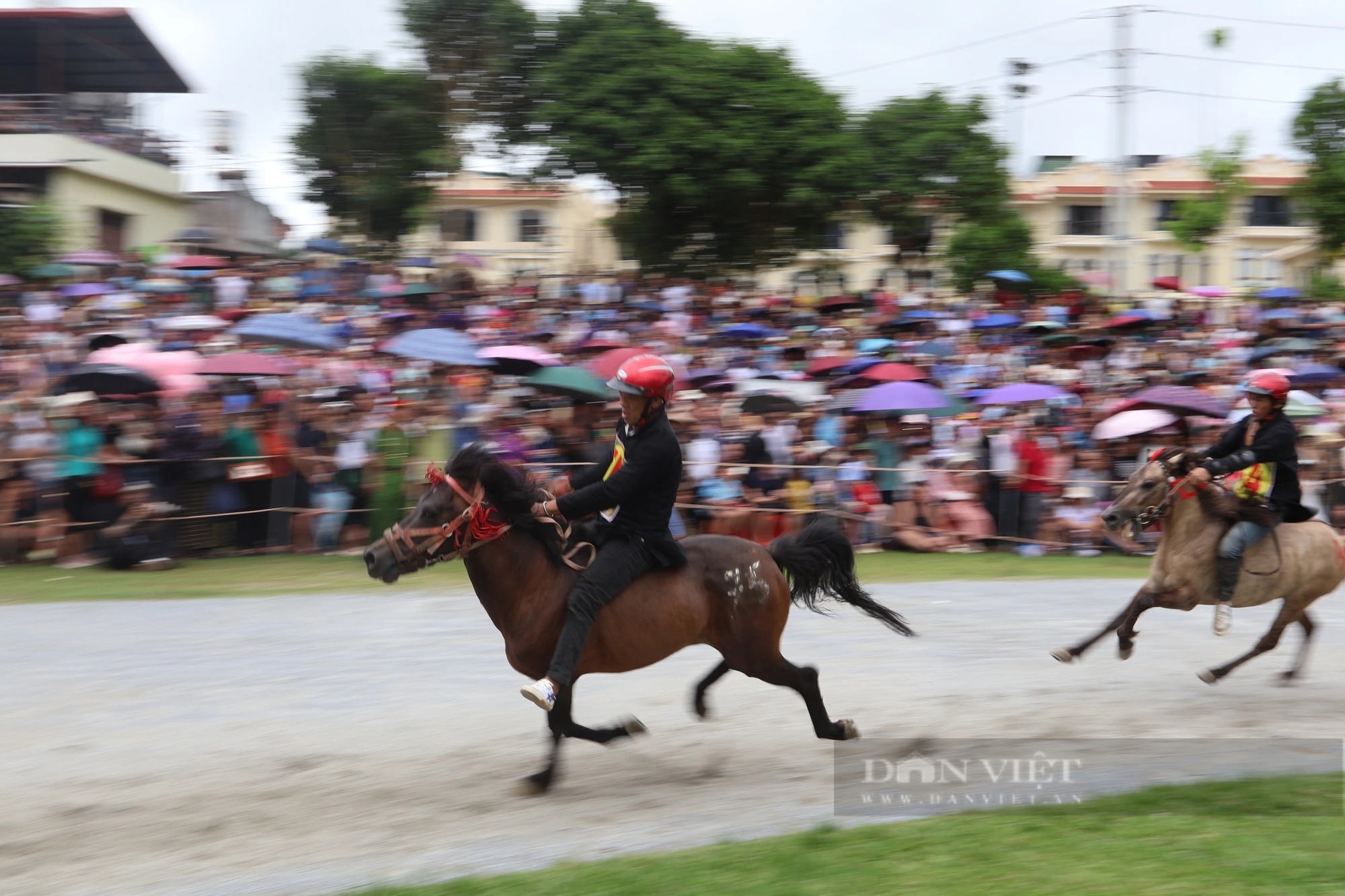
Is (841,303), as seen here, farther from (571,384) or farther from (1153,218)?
(1153,218)

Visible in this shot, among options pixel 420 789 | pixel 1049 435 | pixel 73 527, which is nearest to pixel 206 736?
pixel 420 789

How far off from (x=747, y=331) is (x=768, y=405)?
5270 mm

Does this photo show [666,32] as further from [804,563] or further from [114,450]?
[804,563]

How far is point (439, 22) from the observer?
34000mm

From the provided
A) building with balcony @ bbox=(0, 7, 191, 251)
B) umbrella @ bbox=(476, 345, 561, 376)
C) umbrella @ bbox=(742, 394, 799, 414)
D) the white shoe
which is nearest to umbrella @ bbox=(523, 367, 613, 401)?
umbrella @ bbox=(476, 345, 561, 376)

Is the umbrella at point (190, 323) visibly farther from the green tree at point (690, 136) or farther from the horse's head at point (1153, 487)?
the green tree at point (690, 136)

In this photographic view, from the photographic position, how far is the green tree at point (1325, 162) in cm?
3438

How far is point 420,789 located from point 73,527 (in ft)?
28.1

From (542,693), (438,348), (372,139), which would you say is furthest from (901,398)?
(372,139)

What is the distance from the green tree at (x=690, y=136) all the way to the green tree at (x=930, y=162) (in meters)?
1.52

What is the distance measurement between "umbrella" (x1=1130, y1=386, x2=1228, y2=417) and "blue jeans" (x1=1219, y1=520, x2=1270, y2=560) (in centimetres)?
623

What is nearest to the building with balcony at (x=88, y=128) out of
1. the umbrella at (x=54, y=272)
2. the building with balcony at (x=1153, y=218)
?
the umbrella at (x=54, y=272)

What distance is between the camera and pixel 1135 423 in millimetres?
14133

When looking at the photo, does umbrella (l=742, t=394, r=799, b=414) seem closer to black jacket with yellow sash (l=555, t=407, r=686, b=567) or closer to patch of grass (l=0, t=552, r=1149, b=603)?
patch of grass (l=0, t=552, r=1149, b=603)
